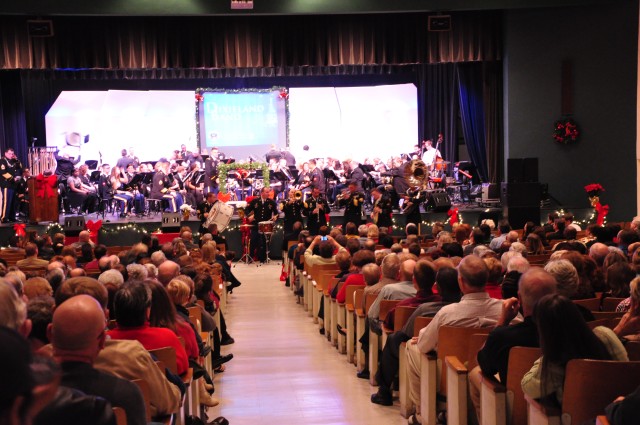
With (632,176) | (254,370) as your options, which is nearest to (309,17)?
(632,176)

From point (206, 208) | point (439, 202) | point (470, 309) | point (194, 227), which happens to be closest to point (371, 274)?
point (470, 309)

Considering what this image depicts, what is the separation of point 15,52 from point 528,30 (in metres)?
10.2

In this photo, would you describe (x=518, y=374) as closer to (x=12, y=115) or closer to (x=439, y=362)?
(x=439, y=362)

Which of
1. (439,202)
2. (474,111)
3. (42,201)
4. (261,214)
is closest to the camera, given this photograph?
(261,214)

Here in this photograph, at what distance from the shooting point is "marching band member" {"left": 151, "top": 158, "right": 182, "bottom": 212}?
18969mm

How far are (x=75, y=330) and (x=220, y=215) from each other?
41.4 ft

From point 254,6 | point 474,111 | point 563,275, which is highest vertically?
point 254,6

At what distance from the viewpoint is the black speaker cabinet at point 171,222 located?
50.3 ft

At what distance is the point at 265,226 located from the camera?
1596 centimetres

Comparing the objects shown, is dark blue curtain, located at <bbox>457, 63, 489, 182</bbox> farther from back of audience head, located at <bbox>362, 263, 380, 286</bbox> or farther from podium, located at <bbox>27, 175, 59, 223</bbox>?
back of audience head, located at <bbox>362, 263, 380, 286</bbox>

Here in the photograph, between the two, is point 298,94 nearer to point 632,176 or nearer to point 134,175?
point 134,175

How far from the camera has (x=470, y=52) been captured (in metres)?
17.8

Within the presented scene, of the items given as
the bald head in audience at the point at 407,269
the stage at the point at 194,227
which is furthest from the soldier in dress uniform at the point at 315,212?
the bald head in audience at the point at 407,269

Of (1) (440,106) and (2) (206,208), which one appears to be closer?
(2) (206,208)
